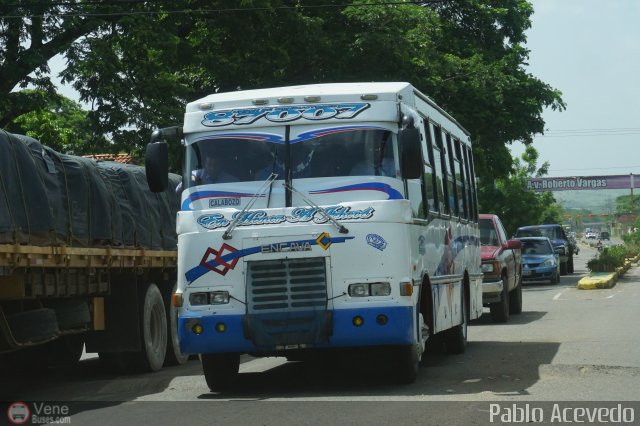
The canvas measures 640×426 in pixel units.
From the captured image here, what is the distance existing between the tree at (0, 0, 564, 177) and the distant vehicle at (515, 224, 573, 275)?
32.0 feet

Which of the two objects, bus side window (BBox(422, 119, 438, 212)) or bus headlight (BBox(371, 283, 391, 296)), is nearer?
bus headlight (BBox(371, 283, 391, 296))

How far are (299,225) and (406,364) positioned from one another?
1.83 metres

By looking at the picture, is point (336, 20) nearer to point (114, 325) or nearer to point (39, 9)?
point (39, 9)

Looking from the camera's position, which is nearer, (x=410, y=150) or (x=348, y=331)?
(x=348, y=331)

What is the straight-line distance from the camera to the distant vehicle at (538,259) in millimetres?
37812

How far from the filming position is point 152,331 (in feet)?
49.0


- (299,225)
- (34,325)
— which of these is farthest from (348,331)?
(34,325)

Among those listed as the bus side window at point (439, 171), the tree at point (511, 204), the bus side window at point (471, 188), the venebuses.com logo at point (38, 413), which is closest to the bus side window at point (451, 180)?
the bus side window at point (439, 171)

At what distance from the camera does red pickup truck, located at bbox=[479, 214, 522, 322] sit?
2108cm

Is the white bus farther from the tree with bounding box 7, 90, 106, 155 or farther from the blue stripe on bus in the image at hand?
the tree with bounding box 7, 90, 106, 155

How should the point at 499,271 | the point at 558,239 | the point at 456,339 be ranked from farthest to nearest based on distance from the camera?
the point at 558,239 < the point at 499,271 < the point at 456,339

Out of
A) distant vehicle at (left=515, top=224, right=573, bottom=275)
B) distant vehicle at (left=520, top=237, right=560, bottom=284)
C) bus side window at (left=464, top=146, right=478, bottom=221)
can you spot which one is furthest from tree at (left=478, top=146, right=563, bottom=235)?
bus side window at (left=464, top=146, right=478, bottom=221)

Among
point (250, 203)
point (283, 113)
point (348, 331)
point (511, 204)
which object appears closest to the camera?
point (348, 331)

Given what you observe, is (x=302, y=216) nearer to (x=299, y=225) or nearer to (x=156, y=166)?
(x=299, y=225)
